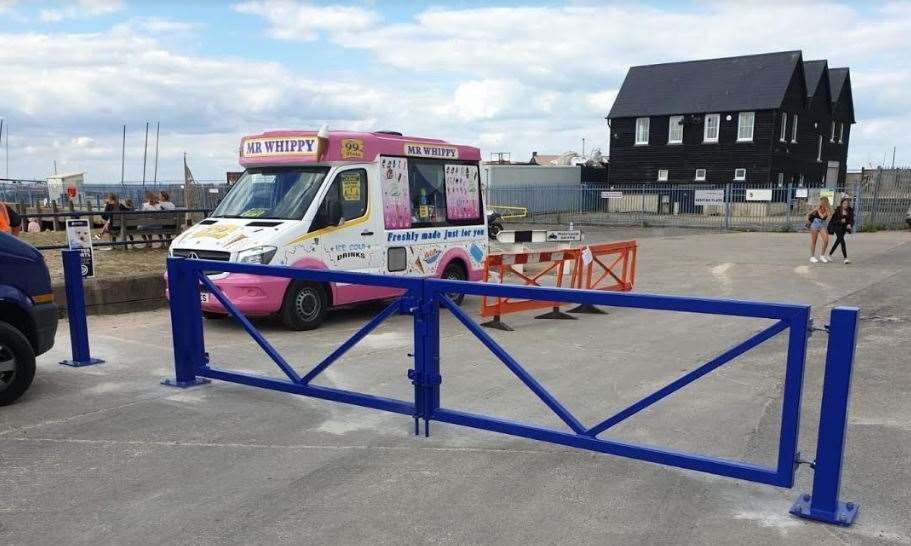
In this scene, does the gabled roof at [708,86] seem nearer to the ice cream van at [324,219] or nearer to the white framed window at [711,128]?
the white framed window at [711,128]

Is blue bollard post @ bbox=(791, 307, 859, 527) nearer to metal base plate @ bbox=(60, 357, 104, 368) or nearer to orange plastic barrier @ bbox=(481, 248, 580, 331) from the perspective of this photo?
orange plastic barrier @ bbox=(481, 248, 580, 331)

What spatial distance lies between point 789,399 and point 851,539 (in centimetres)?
76

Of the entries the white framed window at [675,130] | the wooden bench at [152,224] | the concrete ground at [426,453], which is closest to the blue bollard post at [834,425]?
the concrete ground at [426,453]

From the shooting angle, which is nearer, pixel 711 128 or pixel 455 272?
pixel 455 272

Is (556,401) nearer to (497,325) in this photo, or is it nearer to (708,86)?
(497,325)

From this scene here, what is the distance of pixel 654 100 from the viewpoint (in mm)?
40094

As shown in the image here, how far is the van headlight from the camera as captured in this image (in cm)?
852

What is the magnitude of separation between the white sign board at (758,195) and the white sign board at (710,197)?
1.07m

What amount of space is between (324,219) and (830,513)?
6.94 metres

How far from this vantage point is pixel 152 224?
51.5ft

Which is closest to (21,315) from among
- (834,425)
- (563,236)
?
(834,425)

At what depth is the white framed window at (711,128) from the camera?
3772cm

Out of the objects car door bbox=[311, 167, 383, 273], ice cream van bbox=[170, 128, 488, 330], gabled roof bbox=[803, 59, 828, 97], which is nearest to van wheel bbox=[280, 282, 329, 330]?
ice cream van bbox=[170, 128, 488, 330]

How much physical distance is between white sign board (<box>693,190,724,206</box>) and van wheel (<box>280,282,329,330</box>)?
23.3m
